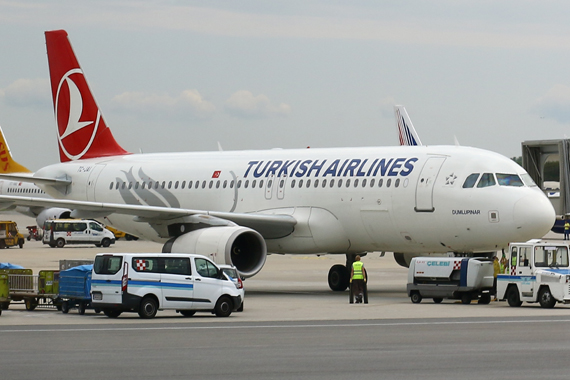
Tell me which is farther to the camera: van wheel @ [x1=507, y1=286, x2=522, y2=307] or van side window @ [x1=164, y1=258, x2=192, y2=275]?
van wheel @ [x1=507, y1=286, x2=522, y2=307]

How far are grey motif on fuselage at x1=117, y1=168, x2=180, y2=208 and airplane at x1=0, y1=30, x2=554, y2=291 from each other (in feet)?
0.13

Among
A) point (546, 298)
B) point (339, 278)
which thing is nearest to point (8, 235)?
point (339, 278)

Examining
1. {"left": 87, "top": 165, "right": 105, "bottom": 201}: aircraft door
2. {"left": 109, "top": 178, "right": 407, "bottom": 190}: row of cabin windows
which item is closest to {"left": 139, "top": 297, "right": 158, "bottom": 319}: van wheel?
{"left": 109, "top": 178, "right": 407, "bottom": 190}: row of cabin windows

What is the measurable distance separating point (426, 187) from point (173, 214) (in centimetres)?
802

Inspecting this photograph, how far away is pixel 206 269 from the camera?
952 inches

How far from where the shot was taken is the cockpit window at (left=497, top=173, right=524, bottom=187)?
28.1m

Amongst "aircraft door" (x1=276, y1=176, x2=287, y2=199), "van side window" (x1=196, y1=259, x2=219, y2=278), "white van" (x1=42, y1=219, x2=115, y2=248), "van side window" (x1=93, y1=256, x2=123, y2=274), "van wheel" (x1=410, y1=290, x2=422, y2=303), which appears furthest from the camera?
"white van" (x1=42, y1=219, x2=115, y2=248)

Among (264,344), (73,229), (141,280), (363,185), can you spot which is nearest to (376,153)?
(363,185)

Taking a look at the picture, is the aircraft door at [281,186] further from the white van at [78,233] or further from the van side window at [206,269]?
the white van at [78,233]

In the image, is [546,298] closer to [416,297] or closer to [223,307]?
[416,297]

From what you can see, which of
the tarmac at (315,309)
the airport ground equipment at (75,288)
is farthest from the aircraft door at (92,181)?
the airport ground equipment at (75,288)

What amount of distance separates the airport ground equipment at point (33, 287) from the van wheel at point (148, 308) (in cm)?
359

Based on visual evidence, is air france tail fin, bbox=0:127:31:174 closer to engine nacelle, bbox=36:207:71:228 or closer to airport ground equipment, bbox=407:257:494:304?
engine nacelle, bbox=36:207:71:228

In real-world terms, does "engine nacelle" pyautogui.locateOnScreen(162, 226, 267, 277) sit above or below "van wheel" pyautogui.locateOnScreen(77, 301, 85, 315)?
above
